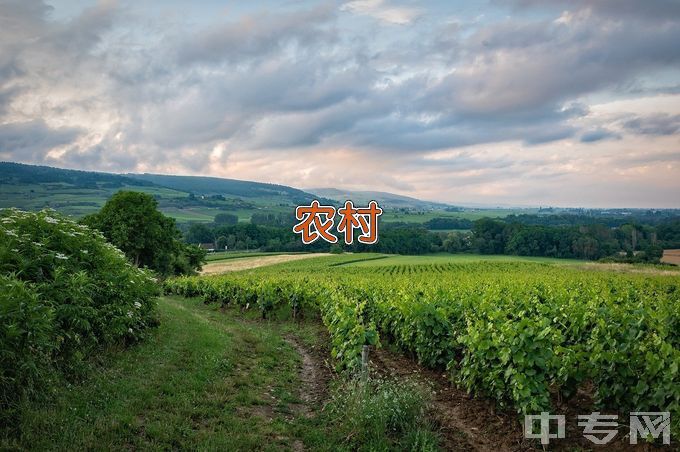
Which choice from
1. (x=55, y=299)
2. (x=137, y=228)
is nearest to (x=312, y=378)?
(x=55, y=299)

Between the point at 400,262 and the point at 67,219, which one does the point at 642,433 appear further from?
the point at 400,262

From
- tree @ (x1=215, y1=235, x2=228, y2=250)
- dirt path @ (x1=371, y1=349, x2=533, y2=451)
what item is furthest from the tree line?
dirt path @ (x1=371, y1=349, x2=533, y2=451)

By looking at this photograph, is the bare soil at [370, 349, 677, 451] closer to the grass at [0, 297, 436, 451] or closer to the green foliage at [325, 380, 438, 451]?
the green foliage at [325, 380, 438, 451]

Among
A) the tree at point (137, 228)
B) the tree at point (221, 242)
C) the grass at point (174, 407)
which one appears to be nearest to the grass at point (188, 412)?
the grass at point (174, 407)

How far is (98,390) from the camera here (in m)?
8.99

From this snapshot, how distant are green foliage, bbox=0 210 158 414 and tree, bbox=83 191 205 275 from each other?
1338 inches

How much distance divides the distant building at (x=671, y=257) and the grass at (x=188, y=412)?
98.0 metres

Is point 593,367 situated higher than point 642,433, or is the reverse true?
point 593,367

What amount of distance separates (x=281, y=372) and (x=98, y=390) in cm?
524

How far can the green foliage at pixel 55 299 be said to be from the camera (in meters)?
7.10

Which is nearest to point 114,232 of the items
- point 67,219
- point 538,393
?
point 67,219

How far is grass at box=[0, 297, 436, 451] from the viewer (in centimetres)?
722

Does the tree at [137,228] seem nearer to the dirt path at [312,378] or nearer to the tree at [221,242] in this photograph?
the dirt path at [312,378]

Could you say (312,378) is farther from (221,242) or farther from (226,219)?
(226,219)
